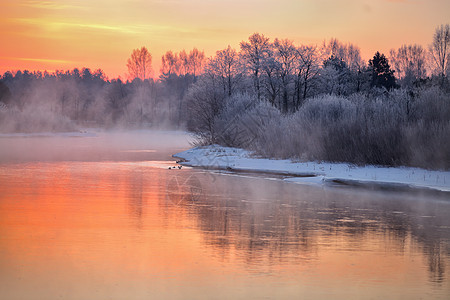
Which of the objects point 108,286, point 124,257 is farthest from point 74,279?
point 124,257

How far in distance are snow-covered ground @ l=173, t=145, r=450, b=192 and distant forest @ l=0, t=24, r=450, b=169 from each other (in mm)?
Result: 952

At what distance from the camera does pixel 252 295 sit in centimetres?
805

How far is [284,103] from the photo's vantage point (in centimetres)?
6894

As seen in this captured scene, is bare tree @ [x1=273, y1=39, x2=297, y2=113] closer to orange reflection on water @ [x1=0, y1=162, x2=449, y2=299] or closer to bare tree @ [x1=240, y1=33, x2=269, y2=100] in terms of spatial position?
bare tree @ [x1=240, y1=33, x2=269, y2=100]

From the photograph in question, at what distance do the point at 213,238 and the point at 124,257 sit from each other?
93.4 inches

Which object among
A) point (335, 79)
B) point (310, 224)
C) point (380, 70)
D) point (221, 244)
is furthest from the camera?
point (380, 70)

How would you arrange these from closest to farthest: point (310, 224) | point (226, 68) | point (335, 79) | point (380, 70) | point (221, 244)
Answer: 1. point (221, 244)
2. point (310, 224)
3. point (226, 68)
4. point (335, 79)
5. point (380, 70)

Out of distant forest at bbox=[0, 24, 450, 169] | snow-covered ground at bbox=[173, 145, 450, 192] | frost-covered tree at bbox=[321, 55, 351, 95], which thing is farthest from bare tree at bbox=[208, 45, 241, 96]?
snow-covered ground at bbox=[173, 145, 450, 192]

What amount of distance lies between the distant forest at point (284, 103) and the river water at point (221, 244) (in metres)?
7.49

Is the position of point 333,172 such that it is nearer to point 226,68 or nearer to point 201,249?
point 201,249

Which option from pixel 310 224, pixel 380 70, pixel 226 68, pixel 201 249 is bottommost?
pixel 201 249

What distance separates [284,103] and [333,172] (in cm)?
4346

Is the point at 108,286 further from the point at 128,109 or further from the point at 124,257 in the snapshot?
the point at 128,109

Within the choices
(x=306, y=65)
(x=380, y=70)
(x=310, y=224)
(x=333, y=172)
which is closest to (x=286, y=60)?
(x=306, y=65)
